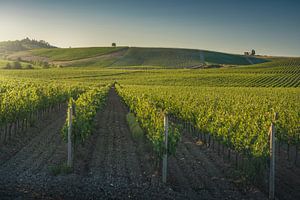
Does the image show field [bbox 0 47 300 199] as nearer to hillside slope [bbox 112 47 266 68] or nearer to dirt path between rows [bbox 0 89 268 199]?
dirt path between rows [bbox 0 89 268 199]

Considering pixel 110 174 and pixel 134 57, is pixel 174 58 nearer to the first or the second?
pixel 134 57

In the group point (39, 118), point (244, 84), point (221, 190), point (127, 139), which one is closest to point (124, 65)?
point (244, 84)

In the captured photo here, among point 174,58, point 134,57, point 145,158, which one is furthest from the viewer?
point 134,57

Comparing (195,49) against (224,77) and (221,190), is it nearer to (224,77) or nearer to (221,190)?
(224,77)

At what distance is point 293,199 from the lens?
10148 mm

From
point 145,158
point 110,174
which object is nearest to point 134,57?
point 145,158

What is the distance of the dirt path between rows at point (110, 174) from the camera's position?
9992mm

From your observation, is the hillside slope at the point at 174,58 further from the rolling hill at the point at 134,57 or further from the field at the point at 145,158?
the field at the point at 145,158

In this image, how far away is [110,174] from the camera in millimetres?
→ 11711

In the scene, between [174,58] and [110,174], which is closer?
[110,174]

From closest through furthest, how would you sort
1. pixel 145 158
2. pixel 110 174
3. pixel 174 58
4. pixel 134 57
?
pixel 110 174 → pixel 145 158 → pixel 174 58 → pixel 134 57

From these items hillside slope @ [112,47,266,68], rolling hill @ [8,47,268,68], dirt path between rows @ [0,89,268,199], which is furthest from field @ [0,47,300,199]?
hillside slope @ [112,47,266,68]

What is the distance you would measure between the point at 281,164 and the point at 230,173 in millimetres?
3129

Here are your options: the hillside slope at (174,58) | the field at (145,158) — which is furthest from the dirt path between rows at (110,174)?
the hillside slope at (174,58)
